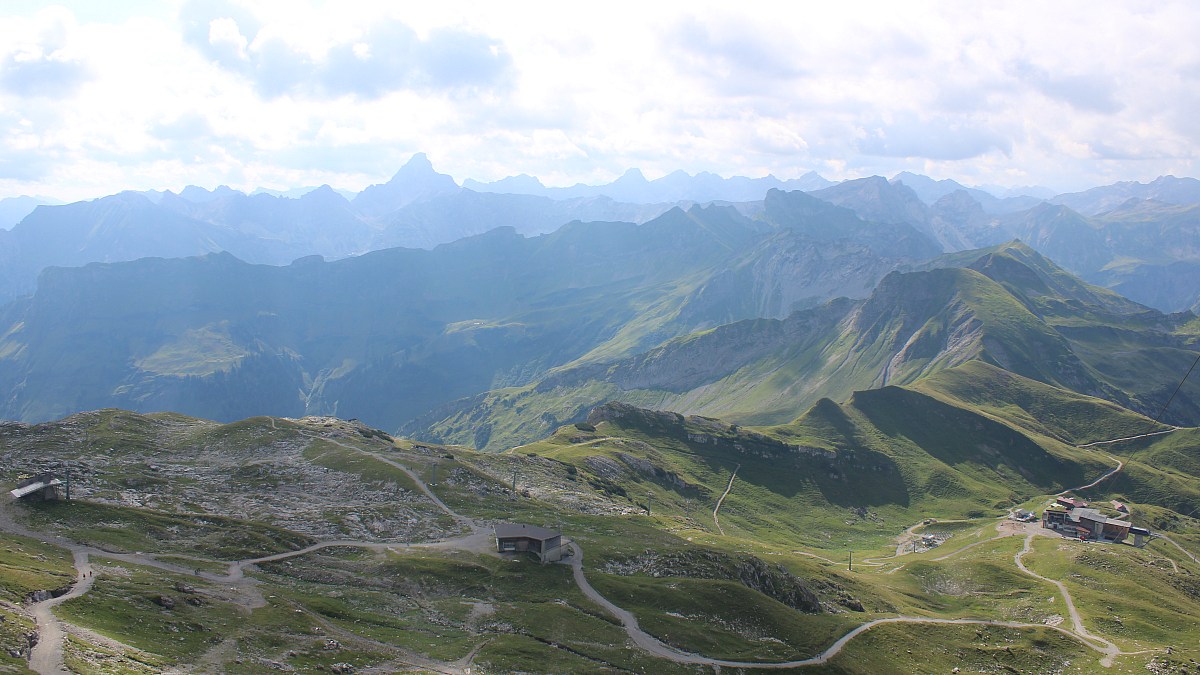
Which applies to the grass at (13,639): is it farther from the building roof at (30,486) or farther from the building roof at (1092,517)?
the building roof at (1092,517)

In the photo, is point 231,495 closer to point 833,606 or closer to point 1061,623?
point 833,606

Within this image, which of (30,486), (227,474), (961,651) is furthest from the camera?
(227,474)

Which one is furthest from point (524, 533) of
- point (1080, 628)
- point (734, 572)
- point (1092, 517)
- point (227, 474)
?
point (1092, 517)

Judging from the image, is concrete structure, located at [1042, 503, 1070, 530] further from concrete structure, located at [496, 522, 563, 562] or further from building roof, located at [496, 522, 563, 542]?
building roof, located at [496, 522, 563, 542]

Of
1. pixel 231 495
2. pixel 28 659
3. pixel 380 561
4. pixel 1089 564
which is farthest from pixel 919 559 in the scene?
pixel 28 659

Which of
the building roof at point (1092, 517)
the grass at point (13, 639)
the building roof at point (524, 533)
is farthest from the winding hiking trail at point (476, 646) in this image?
the building roof at point (1092, 517)

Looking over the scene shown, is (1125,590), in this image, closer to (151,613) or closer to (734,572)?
(734,572)

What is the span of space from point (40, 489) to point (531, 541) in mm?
61973

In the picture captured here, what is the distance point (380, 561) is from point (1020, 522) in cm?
17925

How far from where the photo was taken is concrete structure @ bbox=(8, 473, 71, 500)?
8950cm

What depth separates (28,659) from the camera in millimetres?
50375

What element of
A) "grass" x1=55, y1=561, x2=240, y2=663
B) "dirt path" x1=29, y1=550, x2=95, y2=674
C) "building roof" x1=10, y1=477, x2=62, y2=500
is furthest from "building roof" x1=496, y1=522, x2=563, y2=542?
"building roof" x1=10, y1=477, x2=62, y2=500

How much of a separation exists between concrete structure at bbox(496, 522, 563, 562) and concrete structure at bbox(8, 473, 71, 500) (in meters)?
56.1

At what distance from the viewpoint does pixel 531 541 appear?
324 feet
